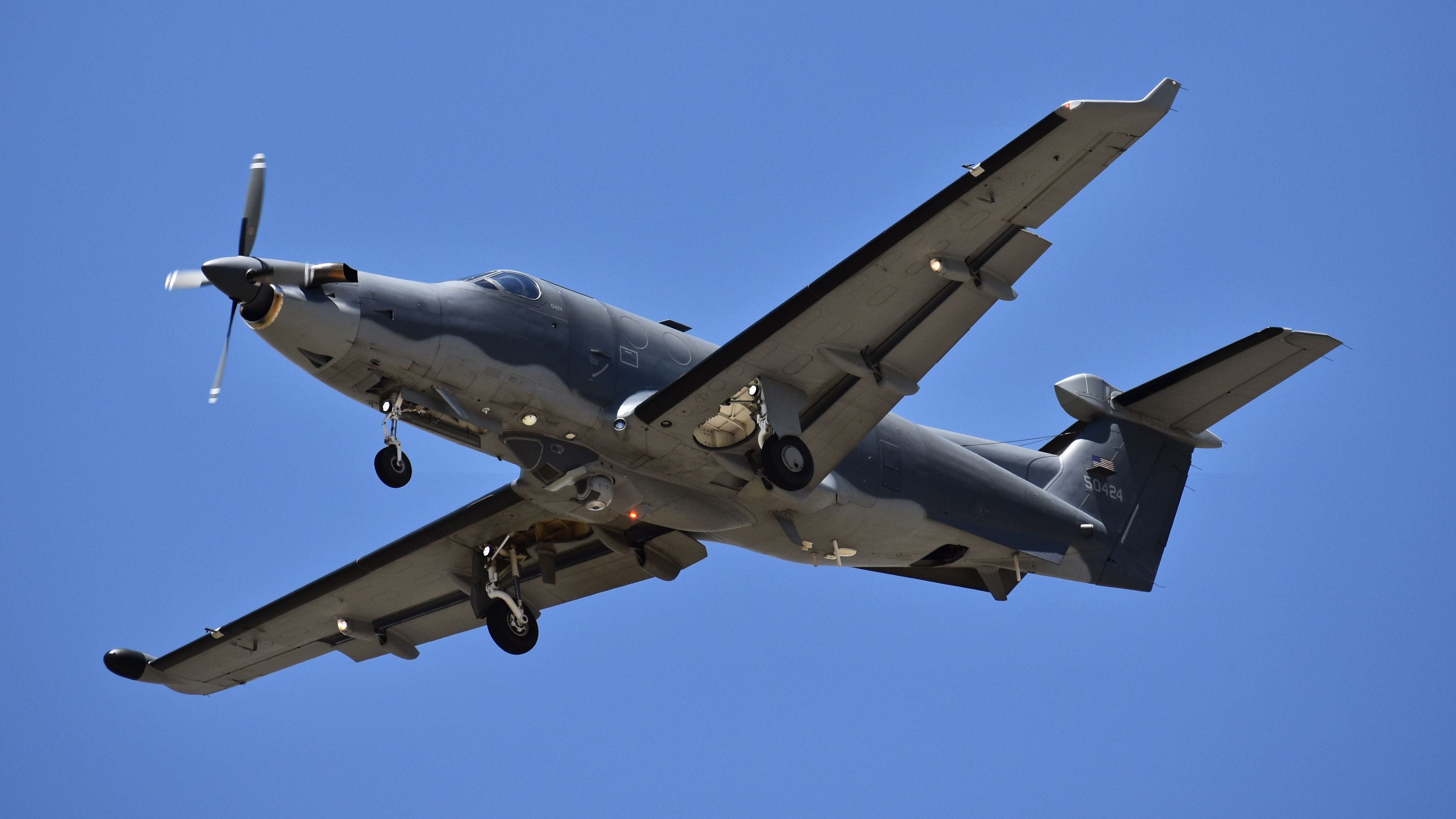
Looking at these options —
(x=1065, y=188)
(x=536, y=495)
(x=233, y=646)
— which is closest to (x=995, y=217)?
(x=1065, y=188)

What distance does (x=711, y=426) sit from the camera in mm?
20453

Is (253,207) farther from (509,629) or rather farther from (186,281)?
(509,629)

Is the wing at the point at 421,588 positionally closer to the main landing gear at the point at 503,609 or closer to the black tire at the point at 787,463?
the main landing gear at the point at 503,609

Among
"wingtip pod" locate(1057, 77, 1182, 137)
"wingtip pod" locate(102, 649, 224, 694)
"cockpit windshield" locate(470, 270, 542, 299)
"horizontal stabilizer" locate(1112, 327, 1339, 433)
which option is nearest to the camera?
"wingtip pod" locate(1057, 77, 1182, 137)

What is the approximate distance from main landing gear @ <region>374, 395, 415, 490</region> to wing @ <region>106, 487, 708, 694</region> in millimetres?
3548

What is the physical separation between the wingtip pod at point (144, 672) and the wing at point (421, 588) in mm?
19

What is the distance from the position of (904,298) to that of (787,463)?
273cm

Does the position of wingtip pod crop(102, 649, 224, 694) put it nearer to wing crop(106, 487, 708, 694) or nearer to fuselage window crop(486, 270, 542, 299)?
wing crop(106, 487, 708, 694)

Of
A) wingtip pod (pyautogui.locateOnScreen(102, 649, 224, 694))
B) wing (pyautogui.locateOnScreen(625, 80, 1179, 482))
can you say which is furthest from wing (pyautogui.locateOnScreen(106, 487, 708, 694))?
wing (pyautogui.locateOnScreen(625, 80, 1179, 482))

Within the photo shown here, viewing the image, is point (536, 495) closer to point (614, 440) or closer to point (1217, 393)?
point (614, 440)

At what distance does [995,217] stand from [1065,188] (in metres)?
0.92

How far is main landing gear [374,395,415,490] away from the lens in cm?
1866

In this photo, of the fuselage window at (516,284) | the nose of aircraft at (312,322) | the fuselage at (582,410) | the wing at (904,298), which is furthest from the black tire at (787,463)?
the nose of aircraft at (312,322)

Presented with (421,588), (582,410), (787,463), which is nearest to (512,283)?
(582,410)
